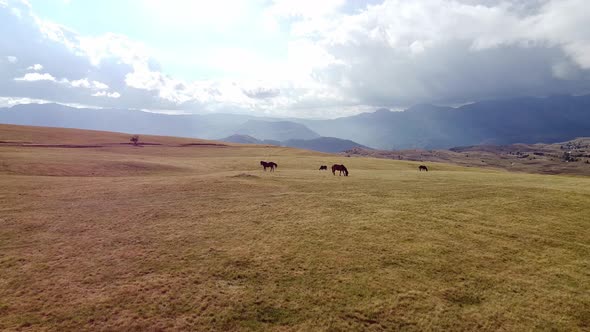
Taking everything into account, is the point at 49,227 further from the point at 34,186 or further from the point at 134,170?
the point at 134,170

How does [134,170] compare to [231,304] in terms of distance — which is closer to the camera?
[231,304]

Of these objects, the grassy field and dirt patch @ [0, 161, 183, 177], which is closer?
the grassy field

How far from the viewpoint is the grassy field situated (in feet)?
42.1

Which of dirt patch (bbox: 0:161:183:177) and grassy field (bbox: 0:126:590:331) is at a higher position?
dirt patch (bbox: 0:161:183:177)

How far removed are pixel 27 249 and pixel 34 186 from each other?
1810 centimetres

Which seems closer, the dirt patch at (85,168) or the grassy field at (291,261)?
the grassy field at (291,261)

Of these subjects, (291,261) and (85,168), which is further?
(85,168)

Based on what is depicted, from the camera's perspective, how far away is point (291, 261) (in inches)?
664

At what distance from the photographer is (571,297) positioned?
14656 mm

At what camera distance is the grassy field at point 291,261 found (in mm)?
12828

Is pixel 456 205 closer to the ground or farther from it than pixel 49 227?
farther from it

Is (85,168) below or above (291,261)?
above

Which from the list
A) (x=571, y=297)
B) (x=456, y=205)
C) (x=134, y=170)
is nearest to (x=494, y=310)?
(x=571, y=297)

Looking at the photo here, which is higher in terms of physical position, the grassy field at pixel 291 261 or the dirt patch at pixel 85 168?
the dirt patch at pixel 85 168
